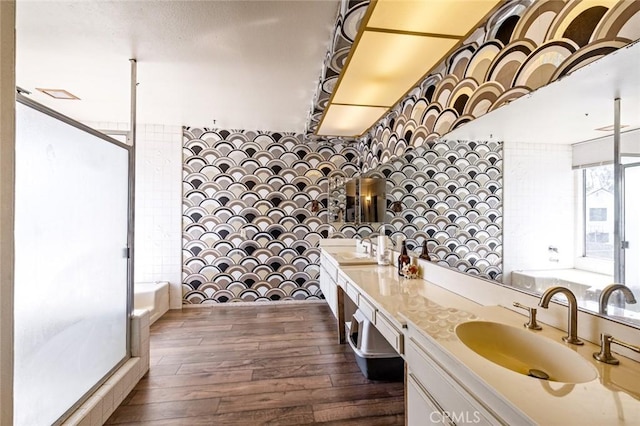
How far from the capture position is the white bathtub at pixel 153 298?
342cm

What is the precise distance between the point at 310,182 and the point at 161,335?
2665 millimetres

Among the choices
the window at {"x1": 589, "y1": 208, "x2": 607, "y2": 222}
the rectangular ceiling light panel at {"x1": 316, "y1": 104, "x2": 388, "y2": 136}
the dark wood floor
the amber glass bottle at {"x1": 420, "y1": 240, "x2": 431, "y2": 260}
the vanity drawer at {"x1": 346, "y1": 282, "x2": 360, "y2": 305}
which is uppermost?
the rectangular ceiling light panel at {"x1": 316, "y1": 104, "x2": 388, "y2": 136}

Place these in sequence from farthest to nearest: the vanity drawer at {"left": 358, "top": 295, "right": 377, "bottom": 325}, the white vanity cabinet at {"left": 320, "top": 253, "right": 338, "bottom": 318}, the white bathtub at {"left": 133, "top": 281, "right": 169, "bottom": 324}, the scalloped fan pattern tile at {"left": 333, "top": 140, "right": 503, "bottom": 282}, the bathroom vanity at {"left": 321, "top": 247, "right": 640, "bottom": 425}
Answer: the white bathtub at {"left": 133, "top": 281, "right": 169, "bottom": 324}
the white vanity cabinet at {"left": 320, "top": 253, "right": 338, "bottom": 318}
the vanity drawer at {"left": 358, "top": 295, "right": 377, "bottom": 325}
the scalloped fan pattern tile at {"left": 333, "top": 140, "right": 503, "bottom": 282}
the bathroom vanity at {"left": 321, "top": 247, "right": 640, "bottom": 425}

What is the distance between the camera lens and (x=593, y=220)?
103 cm

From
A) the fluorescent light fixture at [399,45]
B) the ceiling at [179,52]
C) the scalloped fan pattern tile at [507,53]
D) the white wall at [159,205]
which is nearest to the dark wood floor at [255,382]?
the white wall at [159,205]

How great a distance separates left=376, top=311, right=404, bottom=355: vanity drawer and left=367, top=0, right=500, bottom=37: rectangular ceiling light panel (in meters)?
1.55

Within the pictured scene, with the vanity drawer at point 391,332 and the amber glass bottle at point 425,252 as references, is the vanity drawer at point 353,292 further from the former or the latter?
the amber glass bottle at point 425,252

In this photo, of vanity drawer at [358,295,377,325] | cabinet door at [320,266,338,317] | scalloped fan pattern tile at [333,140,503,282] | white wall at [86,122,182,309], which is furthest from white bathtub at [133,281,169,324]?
scalloped fan pattern tile at [333,140,503,282]

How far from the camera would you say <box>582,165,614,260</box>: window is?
974 mm

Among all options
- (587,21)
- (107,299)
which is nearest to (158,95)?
(107,299)

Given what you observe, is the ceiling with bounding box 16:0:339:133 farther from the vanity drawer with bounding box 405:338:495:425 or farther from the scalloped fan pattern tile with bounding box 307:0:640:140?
the vanity drawer with bounding box 405:338:495:425

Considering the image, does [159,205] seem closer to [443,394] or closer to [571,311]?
[443,394]

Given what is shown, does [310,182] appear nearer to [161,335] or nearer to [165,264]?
[165,264]

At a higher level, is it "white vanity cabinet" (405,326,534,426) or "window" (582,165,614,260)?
"window" (582,165,614,260)
